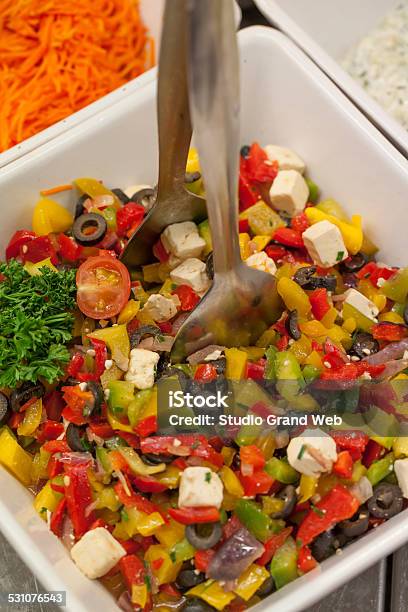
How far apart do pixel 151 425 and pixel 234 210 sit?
55cm

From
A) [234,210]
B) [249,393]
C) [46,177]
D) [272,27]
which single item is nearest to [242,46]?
[272,27]

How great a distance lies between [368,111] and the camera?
7.42ft

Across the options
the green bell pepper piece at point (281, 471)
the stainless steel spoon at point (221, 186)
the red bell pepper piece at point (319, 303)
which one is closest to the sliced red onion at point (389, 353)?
the red bell pepper piece at point (319, 303)

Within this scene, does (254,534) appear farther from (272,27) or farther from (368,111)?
(272,27)

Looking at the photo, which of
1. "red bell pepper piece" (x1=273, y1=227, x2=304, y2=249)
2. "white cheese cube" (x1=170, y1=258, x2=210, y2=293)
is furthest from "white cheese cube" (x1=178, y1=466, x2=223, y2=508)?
"red bell pepper piece" (x1=273, y1=227, x2=304, y2=249)

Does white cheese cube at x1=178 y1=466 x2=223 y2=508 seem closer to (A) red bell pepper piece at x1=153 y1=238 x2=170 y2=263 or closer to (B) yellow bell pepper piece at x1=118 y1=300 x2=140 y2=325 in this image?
(B) yellow bell pepper piece at x1=118 y1=300 x2=140 y2=325

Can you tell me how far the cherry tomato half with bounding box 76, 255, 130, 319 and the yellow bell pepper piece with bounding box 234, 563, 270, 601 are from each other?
71 centimetres

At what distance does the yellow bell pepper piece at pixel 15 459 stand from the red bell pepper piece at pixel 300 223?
0.97 meters

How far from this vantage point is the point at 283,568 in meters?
1.72

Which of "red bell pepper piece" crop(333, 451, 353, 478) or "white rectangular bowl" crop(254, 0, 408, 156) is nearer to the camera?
"red bell pepper piece" crop(333, 451, 353, 478)

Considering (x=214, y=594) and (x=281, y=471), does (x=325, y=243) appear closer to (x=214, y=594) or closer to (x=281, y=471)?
(x=281, y=471)

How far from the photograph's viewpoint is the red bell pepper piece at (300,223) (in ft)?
7.28

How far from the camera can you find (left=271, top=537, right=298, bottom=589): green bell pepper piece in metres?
1.72

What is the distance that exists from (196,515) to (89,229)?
34.3 inches
